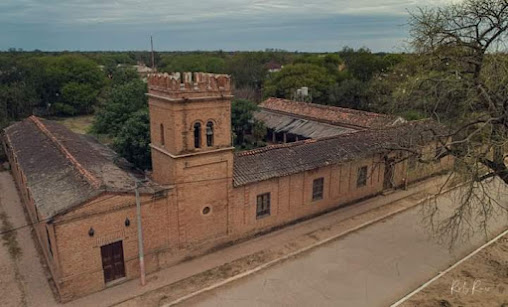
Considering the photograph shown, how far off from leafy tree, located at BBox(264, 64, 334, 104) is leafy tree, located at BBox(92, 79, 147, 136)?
80.3ft

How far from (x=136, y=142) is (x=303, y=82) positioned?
103ft

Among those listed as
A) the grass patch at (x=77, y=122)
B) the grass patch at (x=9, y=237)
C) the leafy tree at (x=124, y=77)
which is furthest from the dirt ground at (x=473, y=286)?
the grass patch at (x=77, y=122)

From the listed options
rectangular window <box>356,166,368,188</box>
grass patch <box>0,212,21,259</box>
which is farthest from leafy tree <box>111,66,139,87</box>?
rectangular window <box>356,166,368,188</box>

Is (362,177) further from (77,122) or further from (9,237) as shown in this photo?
(77,122)

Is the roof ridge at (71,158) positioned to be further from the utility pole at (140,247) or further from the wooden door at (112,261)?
the wooden door at (112,261)

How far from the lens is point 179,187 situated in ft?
55.8

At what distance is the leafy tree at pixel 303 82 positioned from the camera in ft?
167

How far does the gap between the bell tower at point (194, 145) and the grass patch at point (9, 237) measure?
8.04m

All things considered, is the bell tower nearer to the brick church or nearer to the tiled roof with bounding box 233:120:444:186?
the brick church

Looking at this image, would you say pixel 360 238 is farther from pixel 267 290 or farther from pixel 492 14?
pixel 492 14

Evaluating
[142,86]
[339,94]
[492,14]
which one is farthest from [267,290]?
[339,94]

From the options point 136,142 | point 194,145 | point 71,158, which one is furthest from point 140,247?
point 136,142

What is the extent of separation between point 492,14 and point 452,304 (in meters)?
11.5

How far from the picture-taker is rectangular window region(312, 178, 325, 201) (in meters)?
22.4
